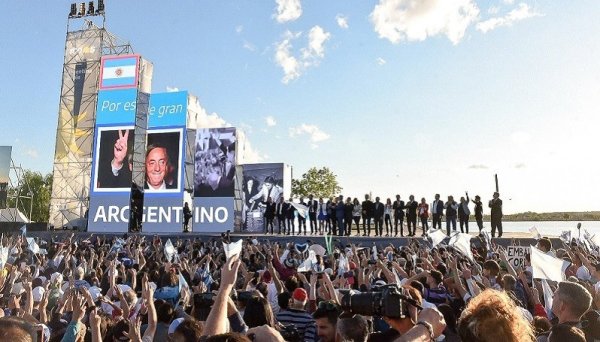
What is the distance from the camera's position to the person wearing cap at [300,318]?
171 inches

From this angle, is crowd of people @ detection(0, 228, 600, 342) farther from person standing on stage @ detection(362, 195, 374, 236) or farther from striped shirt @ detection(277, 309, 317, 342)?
person standing on stage @ detection(362, 195, 374, 236)

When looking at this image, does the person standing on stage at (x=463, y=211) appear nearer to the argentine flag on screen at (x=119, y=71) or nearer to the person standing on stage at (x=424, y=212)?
the person standing on stage at (x=424, y=212)

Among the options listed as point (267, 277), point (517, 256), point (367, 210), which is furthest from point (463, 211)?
point (267, 277)

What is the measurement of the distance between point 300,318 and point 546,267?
120 inches

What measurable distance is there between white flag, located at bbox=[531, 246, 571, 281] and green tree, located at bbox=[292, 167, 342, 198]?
57288mm

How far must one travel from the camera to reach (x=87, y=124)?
36.8m

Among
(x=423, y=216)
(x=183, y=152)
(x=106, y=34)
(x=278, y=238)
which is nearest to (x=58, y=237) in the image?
(x=183, y=152)

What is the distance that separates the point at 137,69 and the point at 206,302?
28834 millimetres

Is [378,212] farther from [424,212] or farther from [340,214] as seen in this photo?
[424,212]

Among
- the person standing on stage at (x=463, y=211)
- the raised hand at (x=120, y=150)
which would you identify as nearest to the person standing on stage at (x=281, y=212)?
the person standing on stage at (x=463, y=211)

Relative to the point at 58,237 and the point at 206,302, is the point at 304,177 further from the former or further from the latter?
the point at 206,302

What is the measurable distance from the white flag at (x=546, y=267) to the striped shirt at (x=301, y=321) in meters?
2.78

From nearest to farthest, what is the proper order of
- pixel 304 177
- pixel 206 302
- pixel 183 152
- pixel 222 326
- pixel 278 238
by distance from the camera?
pixel 222 326
pixel 206 302
pixel 278 238
pixel 183 152
pixel 304 177

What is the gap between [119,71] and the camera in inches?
1188
